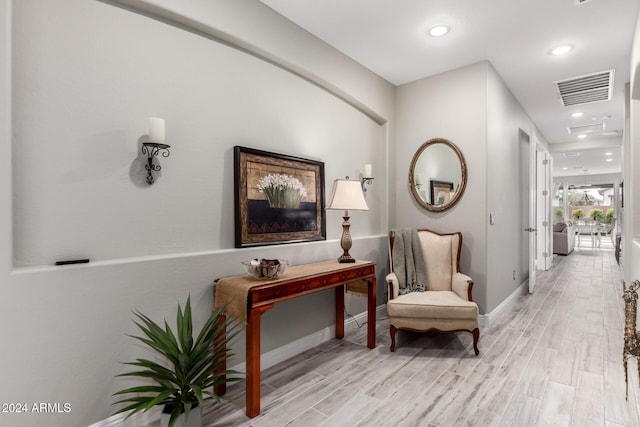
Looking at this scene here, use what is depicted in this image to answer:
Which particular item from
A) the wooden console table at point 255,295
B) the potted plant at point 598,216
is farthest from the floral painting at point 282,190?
the potted plant at point 598,216

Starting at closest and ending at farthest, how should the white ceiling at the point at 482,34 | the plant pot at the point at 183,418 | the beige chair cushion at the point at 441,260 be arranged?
the plant pot at the point at 183,418
the white ceiling at the point at 482,34
the beige chair cushion at the point at 441,260

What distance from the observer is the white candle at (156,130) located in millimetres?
1821

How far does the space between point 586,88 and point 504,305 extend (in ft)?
9.78

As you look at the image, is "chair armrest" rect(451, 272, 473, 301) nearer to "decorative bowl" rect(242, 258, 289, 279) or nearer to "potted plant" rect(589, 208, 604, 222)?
"decorative bowl" rect(242, 258, 289, 279)

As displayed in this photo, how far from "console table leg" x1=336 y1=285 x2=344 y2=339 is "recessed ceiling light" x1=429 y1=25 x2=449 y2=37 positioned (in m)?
2.45

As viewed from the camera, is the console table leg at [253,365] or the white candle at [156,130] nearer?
the white candle at [156,130]

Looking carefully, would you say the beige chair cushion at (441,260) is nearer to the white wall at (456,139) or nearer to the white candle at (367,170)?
the white wall at (456,139)

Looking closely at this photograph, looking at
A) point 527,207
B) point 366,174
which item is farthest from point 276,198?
point 527,207

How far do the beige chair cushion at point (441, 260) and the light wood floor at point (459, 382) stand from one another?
0.52m

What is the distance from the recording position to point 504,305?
3.97 meters

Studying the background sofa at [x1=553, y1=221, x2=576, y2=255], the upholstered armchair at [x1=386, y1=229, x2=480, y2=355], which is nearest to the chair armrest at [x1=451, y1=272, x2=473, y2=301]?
the upholstered armchair at [x1=386, y1=229, x2=480, y2=355]

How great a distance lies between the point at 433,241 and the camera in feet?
11.5

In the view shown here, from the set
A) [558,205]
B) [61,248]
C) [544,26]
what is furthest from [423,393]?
[558,205]

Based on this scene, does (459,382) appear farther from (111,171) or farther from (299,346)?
(111,171)
